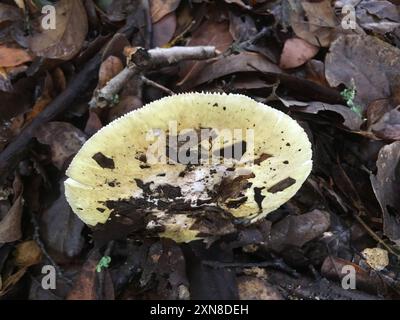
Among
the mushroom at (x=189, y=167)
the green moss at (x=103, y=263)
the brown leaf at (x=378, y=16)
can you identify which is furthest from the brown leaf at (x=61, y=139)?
the brown leaf at (x=378, y=16)

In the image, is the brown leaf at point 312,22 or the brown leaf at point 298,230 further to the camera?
the brown leaf at point 312,22

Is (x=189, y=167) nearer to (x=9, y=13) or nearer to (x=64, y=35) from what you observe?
(x=64, y=35)

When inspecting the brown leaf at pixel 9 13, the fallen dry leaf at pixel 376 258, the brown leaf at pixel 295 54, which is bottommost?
the fallen dry leaf at pixel 376 258

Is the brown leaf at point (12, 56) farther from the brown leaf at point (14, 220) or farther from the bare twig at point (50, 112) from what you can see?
the brown leaf at point (14, 220)

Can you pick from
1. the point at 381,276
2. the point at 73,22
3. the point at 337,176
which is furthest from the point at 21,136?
the point at 381,276

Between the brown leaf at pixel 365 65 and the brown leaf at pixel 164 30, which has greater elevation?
the brown leaf at pixel 164 30
